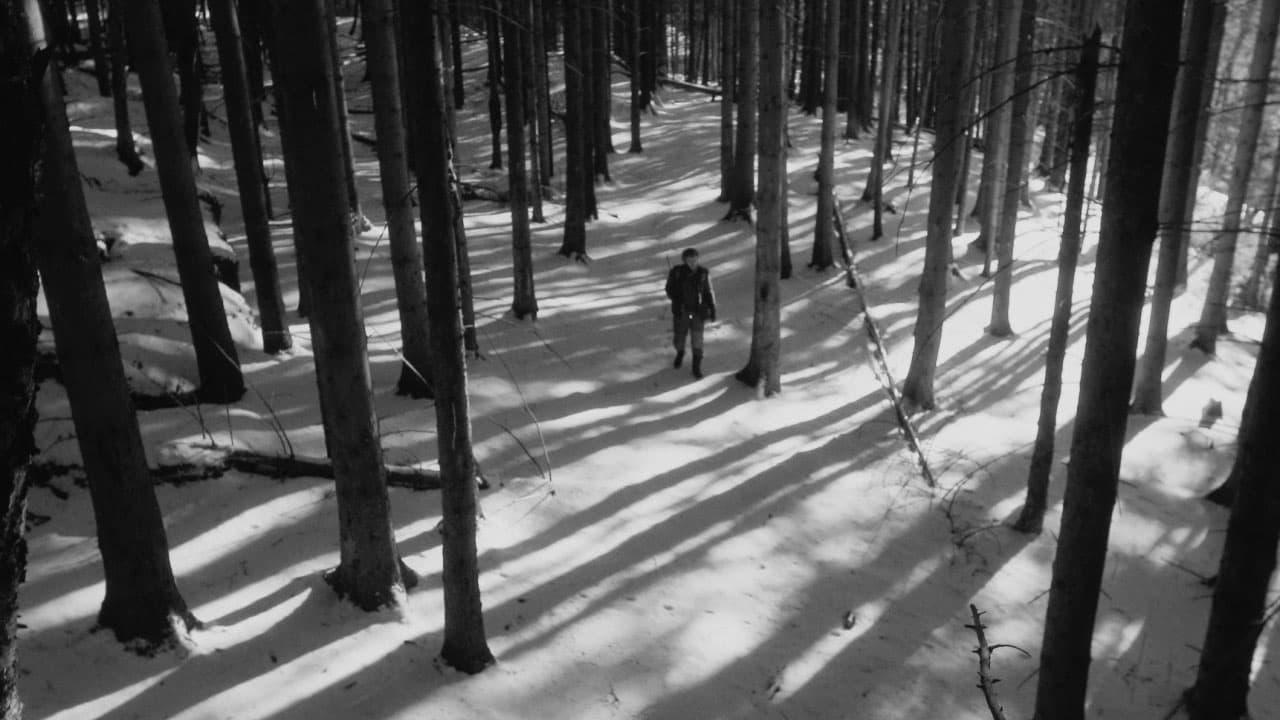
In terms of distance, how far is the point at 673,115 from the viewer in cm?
3619

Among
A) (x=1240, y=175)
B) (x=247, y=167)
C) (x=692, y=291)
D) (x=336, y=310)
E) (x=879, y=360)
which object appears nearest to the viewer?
(x=336, y=310)

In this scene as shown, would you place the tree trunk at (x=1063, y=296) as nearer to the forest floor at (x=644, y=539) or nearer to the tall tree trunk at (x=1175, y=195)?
the forest floor at (x=644, y=539)

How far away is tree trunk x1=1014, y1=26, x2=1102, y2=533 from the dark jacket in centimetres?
491

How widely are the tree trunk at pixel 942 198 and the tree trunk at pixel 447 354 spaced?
275 inches

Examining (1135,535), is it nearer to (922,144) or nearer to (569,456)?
(569,456)

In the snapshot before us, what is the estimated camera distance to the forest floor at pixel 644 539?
5859 mm

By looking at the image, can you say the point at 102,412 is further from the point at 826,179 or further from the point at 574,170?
the point at 826,179

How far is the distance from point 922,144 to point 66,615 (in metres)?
33.4

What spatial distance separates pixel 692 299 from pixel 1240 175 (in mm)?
9980

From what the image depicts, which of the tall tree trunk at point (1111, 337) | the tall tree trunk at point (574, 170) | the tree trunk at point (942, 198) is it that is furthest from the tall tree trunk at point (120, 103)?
the tall tree trunk at point (1111, 337)

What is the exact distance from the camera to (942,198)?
35.5 ft

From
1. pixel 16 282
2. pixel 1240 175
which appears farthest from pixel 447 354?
pixel 1240 175

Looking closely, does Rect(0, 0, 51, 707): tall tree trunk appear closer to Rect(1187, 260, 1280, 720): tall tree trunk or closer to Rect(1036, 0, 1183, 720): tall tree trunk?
Rect(1036, 0, 1183, 720): tall tree trunk

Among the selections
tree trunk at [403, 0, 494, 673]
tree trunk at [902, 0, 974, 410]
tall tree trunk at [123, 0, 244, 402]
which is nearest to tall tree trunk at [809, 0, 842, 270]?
tree trunk at [902, 0, 974, 410]
